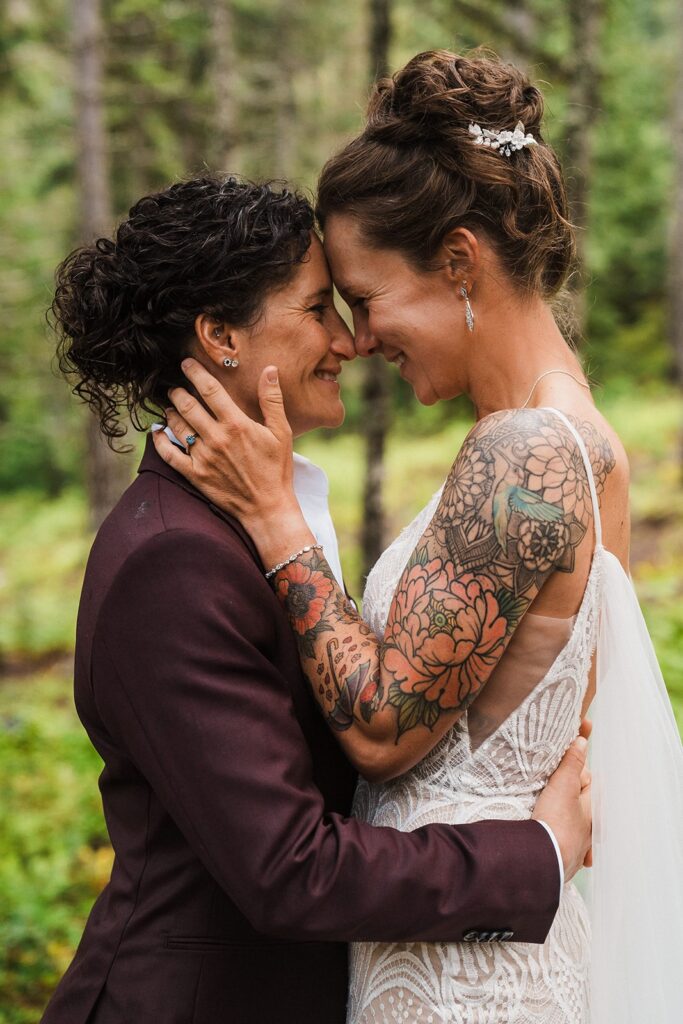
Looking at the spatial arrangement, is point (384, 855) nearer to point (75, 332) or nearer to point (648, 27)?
point (75, 332)

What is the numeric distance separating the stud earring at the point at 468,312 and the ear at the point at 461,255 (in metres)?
0.01

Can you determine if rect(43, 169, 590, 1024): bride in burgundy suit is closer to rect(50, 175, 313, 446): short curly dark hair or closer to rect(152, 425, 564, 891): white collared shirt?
rect(50, 175, 313, 446): short curly dark hair

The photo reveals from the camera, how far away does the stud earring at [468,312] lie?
229 centimetres

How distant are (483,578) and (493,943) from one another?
0.80m

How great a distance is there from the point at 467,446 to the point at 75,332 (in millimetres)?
938

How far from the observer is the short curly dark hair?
209cm

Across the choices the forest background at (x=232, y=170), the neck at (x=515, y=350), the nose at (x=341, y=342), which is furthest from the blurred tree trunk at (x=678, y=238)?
the nose at (x=341, y=342)

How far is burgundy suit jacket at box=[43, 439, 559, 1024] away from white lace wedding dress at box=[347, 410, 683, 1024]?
16 cm

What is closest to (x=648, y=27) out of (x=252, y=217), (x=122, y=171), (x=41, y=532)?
(x=122, y=171)

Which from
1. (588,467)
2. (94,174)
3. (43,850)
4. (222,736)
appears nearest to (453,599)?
(588,467)

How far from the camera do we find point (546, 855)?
197 cm

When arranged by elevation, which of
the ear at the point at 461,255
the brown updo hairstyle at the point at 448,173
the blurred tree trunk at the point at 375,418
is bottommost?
the blurred tree trunk at the point at 375,418

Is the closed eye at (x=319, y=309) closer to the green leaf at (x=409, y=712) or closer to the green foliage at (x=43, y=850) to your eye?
the green leaf at (x=409, y=712)

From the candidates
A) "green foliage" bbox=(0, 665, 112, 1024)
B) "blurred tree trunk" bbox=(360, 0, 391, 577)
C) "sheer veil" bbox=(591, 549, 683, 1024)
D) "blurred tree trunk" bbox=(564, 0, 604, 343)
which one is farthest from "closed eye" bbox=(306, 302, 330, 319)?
"blurred tree trunk" bbox=(564, 0, 604, 343)
